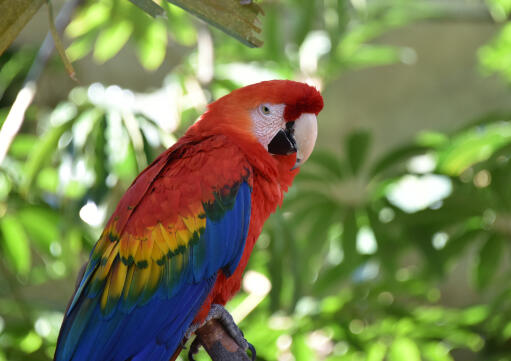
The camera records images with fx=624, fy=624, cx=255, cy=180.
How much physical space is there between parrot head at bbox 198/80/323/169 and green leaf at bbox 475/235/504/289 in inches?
31.1

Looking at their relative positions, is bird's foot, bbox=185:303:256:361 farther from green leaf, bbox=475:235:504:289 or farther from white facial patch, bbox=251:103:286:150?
green leaf, bbox=475:235:504:289

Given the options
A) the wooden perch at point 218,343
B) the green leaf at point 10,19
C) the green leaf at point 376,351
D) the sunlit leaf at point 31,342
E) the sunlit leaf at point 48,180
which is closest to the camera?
the green leaf at point 10,19

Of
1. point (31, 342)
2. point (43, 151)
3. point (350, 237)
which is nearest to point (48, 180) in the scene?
point (43, 151)

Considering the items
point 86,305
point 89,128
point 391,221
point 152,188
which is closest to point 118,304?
point 86,305

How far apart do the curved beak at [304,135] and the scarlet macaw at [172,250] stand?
6 cm

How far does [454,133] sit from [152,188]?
1.06 meters

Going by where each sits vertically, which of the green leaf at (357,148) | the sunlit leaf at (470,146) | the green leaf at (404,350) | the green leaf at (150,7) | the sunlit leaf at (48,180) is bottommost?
the green leaf at (404,350)

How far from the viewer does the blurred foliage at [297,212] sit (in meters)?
1.33

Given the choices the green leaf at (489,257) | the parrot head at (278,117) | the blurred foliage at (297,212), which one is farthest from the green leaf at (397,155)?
the parrot head at (278,117)

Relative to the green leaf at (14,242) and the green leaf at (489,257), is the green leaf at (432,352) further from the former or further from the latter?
the green leaf at (14,242)

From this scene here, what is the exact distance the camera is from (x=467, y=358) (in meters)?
2.98

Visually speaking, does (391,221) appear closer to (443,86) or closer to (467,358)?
(467,358)

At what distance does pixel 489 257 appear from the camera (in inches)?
63.6

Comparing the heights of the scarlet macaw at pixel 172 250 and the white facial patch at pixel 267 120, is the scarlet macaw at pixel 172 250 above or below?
below
